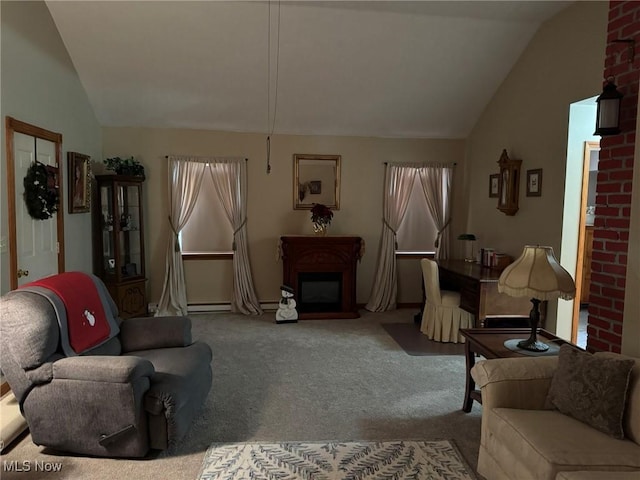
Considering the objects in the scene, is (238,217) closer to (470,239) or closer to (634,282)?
(470,239)

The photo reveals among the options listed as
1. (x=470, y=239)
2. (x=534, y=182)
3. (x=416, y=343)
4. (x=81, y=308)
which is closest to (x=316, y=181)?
(x=470, y=239)

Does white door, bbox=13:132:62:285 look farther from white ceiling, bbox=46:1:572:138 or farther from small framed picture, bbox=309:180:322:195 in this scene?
small framed picture, bbox=309:180:322:195

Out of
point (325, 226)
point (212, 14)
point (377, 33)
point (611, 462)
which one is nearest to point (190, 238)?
point (325, 226)

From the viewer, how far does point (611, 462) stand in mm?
1869

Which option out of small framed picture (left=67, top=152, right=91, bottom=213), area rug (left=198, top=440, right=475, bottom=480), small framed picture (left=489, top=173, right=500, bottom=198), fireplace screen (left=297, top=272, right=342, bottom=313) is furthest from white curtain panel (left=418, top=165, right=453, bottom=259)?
small framed picture (left=67, top=152, right=91, bottom=213)

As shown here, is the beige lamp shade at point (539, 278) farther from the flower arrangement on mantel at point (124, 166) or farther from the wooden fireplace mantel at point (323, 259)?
the flower arrangement on mantel at point (124, 166)

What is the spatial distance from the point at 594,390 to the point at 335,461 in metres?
1.40

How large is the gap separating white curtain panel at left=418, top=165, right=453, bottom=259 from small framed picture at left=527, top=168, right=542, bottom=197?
163 cm

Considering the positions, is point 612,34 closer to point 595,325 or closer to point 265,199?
point 595,325

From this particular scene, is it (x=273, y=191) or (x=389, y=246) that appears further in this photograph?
(x=389, y=246)

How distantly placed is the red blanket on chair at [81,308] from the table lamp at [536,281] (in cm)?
265

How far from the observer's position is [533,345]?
2812 mm

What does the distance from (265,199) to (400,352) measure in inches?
107

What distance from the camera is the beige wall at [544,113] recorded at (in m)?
3.86
